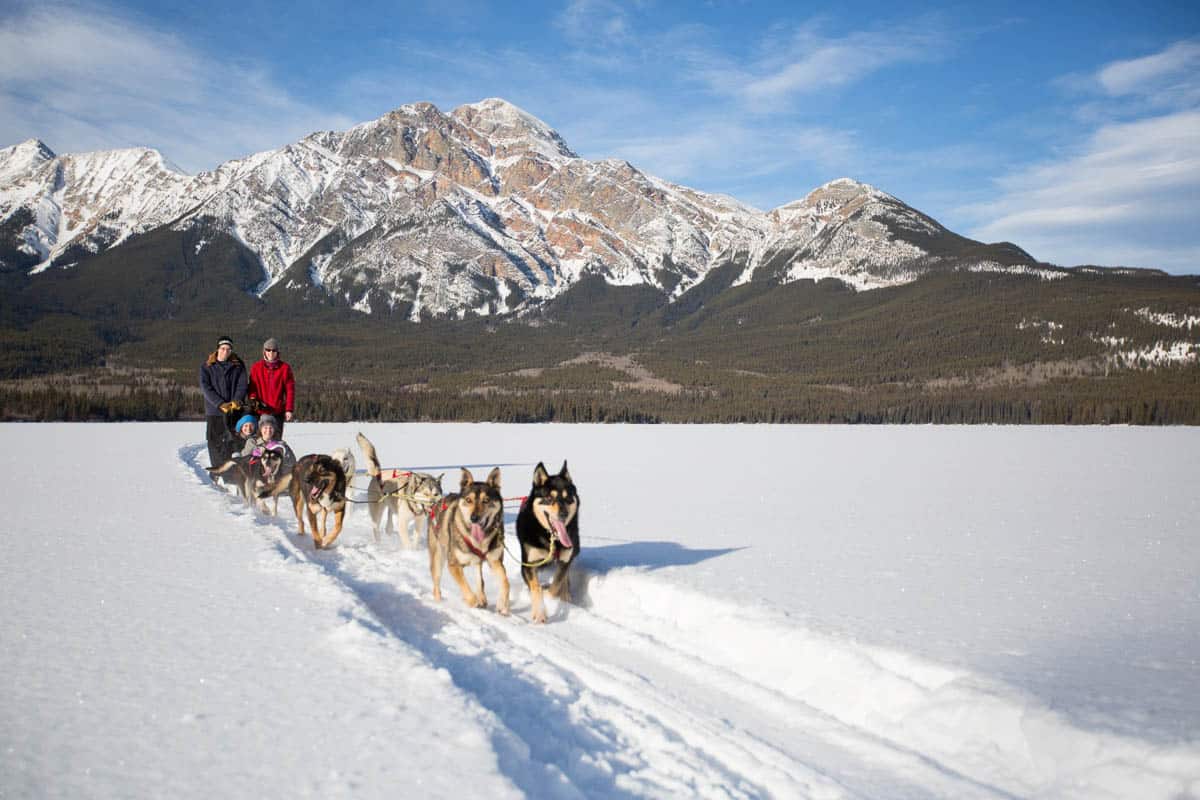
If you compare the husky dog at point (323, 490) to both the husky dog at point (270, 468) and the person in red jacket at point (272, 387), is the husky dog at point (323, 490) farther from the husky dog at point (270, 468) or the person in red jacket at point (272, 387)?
the person in red jacket at point (272, 387)

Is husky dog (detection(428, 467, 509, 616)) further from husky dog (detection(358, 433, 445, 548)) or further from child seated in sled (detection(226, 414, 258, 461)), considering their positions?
child seated in sled (detection(226, 414, 258, 461))

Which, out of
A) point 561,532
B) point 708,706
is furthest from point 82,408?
point 708,706

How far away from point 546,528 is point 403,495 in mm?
3437

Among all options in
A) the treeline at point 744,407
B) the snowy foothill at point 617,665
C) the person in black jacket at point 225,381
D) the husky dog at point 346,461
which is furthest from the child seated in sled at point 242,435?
the treeline at point 744,407

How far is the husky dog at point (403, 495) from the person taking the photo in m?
9.84

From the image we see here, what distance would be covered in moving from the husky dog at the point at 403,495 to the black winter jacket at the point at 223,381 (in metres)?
3.66

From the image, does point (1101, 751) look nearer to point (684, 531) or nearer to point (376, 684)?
point (376, 684)

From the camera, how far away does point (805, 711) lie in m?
5.04

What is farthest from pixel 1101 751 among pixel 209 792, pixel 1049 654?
pixel 209 792

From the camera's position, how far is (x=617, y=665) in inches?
225

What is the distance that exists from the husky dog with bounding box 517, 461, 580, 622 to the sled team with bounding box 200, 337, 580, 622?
1 cm

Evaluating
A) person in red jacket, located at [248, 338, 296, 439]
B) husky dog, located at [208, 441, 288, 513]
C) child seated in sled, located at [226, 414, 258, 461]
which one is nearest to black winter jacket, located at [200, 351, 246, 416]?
person in red jacket, located at [248, 338, 296, 439]

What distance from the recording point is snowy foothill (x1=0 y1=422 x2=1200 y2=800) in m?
3.73

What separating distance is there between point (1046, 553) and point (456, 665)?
8253 millimetres
